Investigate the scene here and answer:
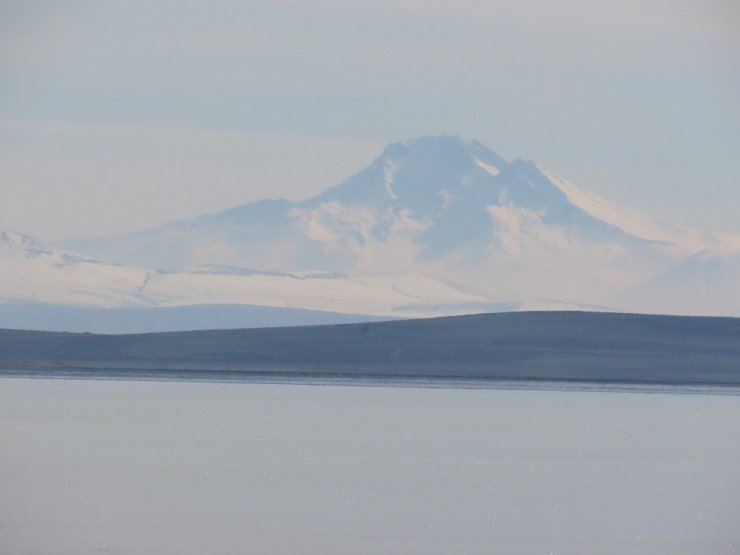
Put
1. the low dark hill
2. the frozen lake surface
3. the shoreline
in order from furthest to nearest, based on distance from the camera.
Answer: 1. the low dark hill
2. the shoreline
3. the frozen lake surface

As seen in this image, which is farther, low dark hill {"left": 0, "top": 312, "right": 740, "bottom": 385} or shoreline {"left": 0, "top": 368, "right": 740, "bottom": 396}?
low dark hill {"left": 0, "top": 312, "right": 740, "bottom": 385}

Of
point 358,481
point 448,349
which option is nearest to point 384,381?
point 448,349

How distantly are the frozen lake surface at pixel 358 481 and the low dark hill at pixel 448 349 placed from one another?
36.6 meters

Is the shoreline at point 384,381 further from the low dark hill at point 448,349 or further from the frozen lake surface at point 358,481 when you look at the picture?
the frozen lake surface at point 358,481

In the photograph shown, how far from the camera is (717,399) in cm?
4809

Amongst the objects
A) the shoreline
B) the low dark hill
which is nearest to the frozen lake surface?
the shoreline

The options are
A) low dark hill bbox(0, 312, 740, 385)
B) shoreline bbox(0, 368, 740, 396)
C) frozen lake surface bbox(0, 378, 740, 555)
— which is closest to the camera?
frozen lake surface bbox(0, 378, 740, 555)

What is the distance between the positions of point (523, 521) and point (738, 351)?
208ft

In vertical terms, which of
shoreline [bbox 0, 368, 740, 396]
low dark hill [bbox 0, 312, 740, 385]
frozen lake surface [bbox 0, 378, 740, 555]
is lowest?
frozen lake surface [bbox 0, 378, 740, 555]

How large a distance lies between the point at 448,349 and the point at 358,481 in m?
59.5

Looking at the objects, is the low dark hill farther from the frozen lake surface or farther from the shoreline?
the frozen lake surface

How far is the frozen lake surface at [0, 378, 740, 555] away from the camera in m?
16.9

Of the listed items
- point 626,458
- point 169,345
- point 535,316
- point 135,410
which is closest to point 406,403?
point 135,410

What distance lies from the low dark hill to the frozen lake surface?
36.6 meters
